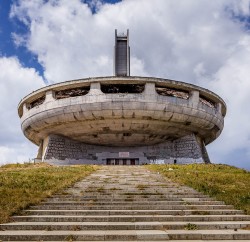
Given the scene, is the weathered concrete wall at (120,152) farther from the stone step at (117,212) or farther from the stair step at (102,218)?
the stair step at (102,218)

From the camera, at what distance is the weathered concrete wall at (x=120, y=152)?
30.6 meters

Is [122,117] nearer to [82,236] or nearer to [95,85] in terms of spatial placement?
[95,85]

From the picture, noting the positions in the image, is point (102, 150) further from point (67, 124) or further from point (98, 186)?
point (98, 186)

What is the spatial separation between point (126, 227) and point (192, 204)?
299 cm

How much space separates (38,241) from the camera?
6.18 metres

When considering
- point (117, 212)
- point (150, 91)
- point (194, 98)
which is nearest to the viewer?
point (117, 212)

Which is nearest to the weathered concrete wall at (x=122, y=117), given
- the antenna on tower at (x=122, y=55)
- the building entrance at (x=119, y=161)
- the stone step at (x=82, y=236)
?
the building entrance at (x=119, y=161)

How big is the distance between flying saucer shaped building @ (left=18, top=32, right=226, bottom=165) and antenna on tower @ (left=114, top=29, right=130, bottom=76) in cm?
1073

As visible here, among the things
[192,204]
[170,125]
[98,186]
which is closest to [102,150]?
[170,125]

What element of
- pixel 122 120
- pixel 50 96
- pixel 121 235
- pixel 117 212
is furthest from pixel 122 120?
pixel 121 235

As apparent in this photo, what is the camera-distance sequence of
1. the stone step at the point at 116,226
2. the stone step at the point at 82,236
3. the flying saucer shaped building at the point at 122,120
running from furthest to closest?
1. the flying saucer shaped building at the point at 122,120
2. the stone step at the point at 116,226
3. the stone step at the point at 82,236

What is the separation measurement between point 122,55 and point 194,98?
49.0 ft

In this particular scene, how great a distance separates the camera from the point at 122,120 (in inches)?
1117

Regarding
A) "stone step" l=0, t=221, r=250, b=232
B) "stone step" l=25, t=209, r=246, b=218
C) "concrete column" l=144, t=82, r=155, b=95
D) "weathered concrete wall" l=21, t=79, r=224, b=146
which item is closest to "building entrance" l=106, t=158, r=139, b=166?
"weathered concrete wall" l=21, t=79, r=224, b=146
